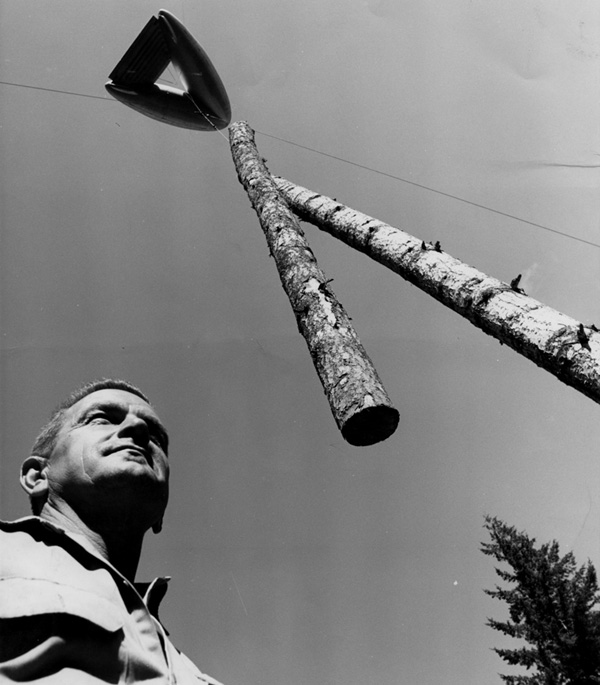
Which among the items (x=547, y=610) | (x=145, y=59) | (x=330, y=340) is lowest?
(x=547, y=610)

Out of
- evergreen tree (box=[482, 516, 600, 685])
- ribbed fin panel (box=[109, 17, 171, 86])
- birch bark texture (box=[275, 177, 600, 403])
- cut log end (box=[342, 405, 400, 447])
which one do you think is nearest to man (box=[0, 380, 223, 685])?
cut log end (box=[342, 405, 400, 447])

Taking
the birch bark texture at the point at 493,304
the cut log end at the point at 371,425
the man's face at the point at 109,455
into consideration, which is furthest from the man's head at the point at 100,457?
the birch bark texture at the point at 493,304

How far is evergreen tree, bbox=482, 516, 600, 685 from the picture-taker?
9.52 metres

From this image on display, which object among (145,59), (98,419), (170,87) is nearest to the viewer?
(98,419)

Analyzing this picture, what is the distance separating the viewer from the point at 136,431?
2977 millimetres

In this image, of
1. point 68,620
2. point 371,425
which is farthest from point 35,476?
point 371,425

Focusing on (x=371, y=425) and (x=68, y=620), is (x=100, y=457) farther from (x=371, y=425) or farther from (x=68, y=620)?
(x=371, y=425)

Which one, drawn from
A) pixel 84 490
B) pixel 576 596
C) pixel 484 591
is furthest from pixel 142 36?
pixel 576 596

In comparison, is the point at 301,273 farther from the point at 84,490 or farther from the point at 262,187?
the point at 84,490

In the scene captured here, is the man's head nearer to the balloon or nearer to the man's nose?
the man's nose

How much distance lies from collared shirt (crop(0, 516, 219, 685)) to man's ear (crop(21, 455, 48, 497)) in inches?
23.5

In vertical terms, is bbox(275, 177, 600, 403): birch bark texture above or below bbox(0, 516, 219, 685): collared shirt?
above

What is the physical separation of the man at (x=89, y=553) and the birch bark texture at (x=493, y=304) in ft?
7.33

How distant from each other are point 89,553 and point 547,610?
10.3 meters
